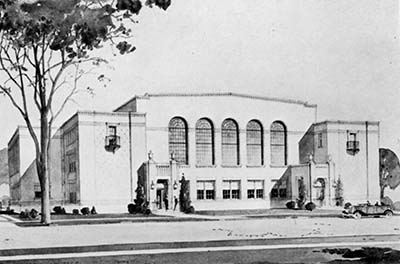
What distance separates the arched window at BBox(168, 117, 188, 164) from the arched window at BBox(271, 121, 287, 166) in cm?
134

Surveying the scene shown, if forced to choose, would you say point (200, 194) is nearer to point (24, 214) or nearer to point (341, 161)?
point (341, 161)

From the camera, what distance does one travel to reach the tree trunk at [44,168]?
8594 mm

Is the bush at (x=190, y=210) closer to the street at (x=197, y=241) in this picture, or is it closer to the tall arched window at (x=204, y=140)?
the street at (x=197, y=241)

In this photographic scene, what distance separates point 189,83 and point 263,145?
5.77 feet

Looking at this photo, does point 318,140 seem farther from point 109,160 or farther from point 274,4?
point 109,160

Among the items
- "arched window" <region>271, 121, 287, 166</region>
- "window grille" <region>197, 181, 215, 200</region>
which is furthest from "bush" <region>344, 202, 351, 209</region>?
"window grille" <region>197, 181, 215, 200</region>

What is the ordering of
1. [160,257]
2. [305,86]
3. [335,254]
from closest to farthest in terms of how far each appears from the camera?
1. [160,257]
2. [335,254]
3. [305,86]

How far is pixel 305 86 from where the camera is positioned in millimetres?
9586

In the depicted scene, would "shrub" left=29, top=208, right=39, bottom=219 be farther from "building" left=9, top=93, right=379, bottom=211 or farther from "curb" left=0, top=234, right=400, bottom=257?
"curb" left=0, top=234, right=400, bottom=257

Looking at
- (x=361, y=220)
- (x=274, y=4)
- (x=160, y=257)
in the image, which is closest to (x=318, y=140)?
(x=361, y=220)

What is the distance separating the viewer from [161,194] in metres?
9.70

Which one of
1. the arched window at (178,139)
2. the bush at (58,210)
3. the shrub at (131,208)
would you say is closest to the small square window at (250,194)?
the arched window at (178,139)

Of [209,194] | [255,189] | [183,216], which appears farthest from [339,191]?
[183,216]

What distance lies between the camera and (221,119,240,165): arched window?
984 centimetres
